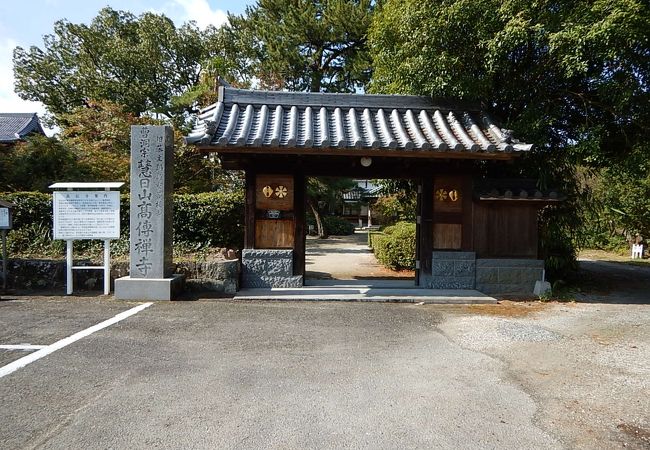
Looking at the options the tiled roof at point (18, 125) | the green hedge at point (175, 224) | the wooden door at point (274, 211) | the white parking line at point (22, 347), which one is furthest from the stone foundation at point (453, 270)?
the tiled roof at point (18, 125)

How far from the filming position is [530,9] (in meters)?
6.79

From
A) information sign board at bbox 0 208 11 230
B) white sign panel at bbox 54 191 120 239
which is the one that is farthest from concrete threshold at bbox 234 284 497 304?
information sign board at bbox 0 208 11 230

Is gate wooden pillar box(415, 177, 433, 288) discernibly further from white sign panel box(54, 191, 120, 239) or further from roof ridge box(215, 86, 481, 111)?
white sign panel box(54, 191, 120, 239)

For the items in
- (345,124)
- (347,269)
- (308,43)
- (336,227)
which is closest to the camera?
(345,124)

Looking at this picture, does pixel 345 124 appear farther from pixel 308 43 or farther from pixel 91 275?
pixel 308 43

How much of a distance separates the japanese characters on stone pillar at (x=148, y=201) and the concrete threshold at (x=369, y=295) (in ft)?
5.04

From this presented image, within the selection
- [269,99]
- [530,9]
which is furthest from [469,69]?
[269,99]

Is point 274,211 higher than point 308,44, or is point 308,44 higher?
point 308,44

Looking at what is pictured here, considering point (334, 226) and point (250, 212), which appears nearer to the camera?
point (250, 212)

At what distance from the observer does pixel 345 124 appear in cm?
780

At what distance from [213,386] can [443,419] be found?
1810 millimetres

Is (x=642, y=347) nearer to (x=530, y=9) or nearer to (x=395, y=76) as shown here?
(x=530, y=9)

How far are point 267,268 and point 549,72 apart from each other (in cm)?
635

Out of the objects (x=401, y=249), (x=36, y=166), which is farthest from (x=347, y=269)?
(x=36, y=166)
